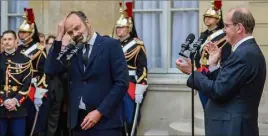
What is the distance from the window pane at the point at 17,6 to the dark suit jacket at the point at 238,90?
689 cm

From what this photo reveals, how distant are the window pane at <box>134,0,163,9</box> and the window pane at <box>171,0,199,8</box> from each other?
0.25 meters

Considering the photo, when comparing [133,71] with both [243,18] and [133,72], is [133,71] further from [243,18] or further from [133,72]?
[243,18]

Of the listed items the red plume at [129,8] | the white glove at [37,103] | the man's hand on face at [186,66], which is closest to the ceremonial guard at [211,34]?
the red plume at [129,8]

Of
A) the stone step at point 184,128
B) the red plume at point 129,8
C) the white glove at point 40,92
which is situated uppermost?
the red plume at point 129,8

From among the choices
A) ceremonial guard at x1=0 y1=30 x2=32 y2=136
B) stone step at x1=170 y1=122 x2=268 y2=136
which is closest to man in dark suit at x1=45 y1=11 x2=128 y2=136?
ceremonial guard at x1=0 y1=30 x2=32 y2=136

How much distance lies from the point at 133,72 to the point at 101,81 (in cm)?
368

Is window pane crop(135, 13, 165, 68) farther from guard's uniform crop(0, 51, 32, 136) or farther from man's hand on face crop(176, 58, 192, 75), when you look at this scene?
man's hand on face crop(176, 58, 192, 75)

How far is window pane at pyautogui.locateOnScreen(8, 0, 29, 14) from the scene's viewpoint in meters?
11.0

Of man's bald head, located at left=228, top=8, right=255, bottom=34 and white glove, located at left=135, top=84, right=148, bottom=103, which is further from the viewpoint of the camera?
white glove, located at left=135, top=84, right=148, bottom=103

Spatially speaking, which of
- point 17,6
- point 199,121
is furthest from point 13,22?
point 199,121

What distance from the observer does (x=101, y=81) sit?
16.6 feet

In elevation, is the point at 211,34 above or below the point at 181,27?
below

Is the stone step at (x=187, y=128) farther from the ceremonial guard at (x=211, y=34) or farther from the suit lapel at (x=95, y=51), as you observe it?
the suit lapel at (x=95, y=51)

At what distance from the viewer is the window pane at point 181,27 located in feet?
32.2
